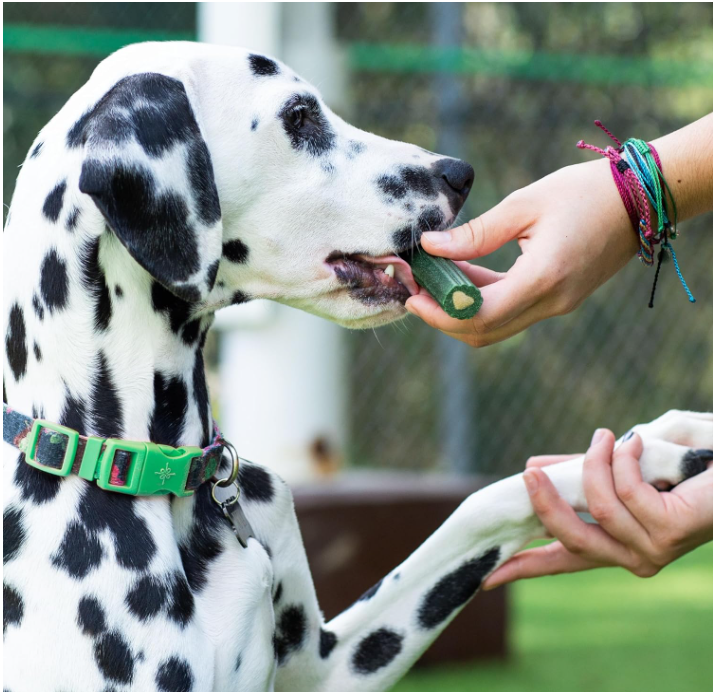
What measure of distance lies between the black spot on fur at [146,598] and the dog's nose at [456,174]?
1105 millimetres

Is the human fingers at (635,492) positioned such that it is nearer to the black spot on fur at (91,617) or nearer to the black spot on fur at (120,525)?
Answer: the black spot on fur at (120,525)

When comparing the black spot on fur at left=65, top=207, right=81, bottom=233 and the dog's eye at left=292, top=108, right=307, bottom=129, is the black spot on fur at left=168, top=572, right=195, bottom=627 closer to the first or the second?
the black spot on fur at left=65, top=207, right=81, bottom=233

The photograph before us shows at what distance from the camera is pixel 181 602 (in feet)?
6.29

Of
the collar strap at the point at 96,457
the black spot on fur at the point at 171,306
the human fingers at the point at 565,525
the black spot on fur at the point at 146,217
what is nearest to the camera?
the black spot on fur at the point at 146,217

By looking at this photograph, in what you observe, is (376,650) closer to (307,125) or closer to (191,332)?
(191,332)

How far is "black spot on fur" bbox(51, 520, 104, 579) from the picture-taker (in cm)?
188

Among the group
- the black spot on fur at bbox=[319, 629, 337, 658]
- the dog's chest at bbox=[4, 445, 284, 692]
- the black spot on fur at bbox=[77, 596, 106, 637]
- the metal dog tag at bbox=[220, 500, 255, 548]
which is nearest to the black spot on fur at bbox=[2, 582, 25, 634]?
Answer: the dog's chest at bbox=[4, 445, 284, 692]

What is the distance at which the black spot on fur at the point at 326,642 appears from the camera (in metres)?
2.37

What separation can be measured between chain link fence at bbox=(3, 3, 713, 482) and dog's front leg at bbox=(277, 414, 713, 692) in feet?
12.0

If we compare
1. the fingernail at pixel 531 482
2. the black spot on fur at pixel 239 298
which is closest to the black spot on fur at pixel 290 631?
the fingernail at pixel 531 482

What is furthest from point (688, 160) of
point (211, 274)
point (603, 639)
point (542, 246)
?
point (603, 639)

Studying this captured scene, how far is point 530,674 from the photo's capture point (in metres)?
4.25

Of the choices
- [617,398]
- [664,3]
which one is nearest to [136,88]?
[617,398]

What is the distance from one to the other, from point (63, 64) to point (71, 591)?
558cm
